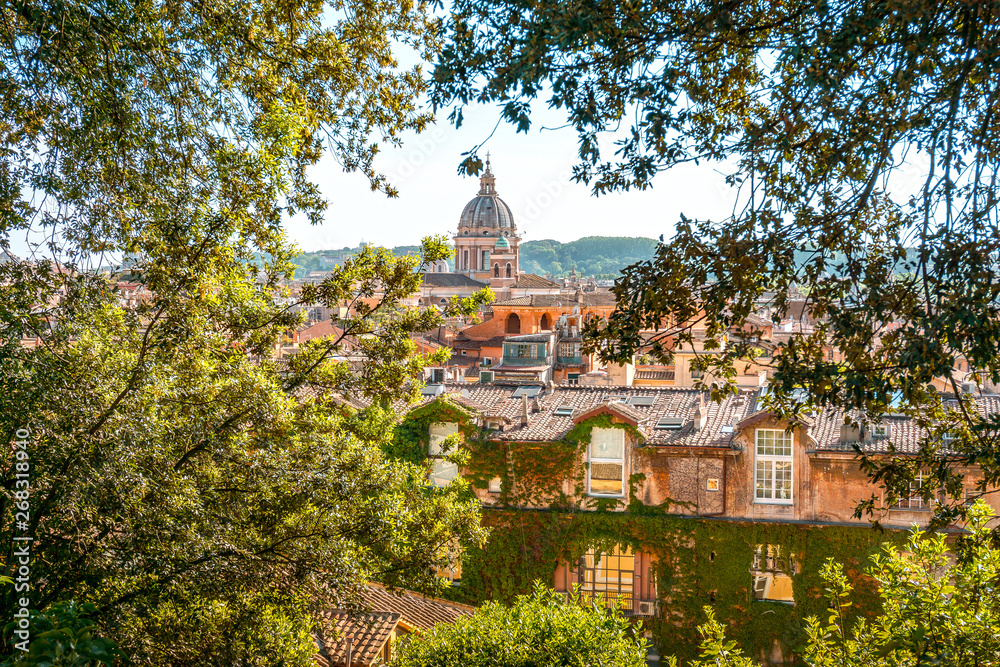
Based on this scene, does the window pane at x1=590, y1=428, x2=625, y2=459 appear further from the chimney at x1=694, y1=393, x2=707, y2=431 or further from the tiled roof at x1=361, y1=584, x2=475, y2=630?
the tiled roof at x1=361, y1=584, x2=475, y2=630

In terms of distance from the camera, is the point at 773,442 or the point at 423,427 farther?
the point at 423,427

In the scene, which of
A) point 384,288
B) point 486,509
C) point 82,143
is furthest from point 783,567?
point 82,143

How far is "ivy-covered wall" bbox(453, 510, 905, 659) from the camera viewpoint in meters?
16.8

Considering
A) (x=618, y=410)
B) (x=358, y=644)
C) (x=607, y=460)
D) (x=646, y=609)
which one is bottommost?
(x=646, y=609)

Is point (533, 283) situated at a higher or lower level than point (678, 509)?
higher

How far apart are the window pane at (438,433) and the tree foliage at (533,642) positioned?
8614mm

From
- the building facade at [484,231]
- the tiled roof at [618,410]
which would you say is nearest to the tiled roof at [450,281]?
the building facade at [484,231]

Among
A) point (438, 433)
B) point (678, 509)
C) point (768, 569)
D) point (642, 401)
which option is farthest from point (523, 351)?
point (768, 569)

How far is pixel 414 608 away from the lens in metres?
15.3

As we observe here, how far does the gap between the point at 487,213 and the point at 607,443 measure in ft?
304

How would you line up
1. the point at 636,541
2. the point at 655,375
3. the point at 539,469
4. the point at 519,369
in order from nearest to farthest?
1. the point at 636,541
2. the point at 539,469
3. the point at 655,375
4. the point at 519,369

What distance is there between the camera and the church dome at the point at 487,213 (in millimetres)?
107938

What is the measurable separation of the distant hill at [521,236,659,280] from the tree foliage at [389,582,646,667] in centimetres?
11376

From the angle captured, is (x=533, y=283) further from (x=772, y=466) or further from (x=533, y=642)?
(x=533, y=642)
